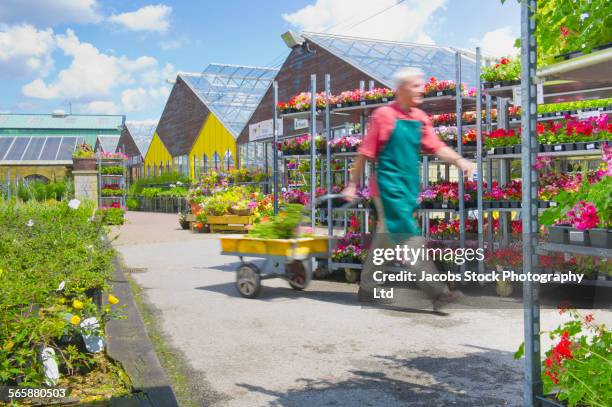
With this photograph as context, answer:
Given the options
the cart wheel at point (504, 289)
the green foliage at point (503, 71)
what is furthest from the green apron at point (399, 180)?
the green foliage at point (503, 71)

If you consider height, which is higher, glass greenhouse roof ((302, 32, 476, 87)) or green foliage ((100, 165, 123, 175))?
glass greenhouse roof ((302, 32, 476, 87))

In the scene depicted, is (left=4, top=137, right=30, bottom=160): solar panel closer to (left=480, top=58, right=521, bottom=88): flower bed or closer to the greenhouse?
the greenhouse

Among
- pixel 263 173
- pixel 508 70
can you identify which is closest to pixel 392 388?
pixel 508 70

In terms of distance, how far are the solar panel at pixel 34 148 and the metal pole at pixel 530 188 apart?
42.8 m

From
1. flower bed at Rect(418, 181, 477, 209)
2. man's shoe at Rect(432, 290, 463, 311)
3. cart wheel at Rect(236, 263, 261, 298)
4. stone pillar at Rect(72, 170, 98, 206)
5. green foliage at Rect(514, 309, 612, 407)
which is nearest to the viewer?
green foliage at Rect(514, 309, 612, 407)

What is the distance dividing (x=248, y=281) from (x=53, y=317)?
382cm

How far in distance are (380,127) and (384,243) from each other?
52 centimetres

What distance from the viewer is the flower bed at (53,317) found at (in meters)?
3.96

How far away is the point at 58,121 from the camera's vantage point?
333ft

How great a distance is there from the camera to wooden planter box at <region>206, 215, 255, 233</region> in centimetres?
1816

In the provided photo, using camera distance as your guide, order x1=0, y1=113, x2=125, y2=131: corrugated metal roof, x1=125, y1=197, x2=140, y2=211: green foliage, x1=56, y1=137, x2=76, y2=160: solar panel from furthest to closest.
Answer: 1. x1=0, y1=113, x2=125, y2=131: corrugated metal roof
2. x1=56, y1=137, x2=76, y2=160: solar panel
3. x1=125, y1=197, x2=140, y2=211: green foliage

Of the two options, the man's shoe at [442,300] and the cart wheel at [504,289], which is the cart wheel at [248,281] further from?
the man's shoe at [442,300]

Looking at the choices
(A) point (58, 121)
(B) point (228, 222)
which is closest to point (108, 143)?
(B) point (228, 222)

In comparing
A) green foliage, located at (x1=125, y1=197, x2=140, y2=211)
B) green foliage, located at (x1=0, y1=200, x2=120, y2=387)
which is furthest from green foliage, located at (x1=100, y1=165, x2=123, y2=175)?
green foliage, located at (x1=0, y1=200, x2=120, y2=387)
